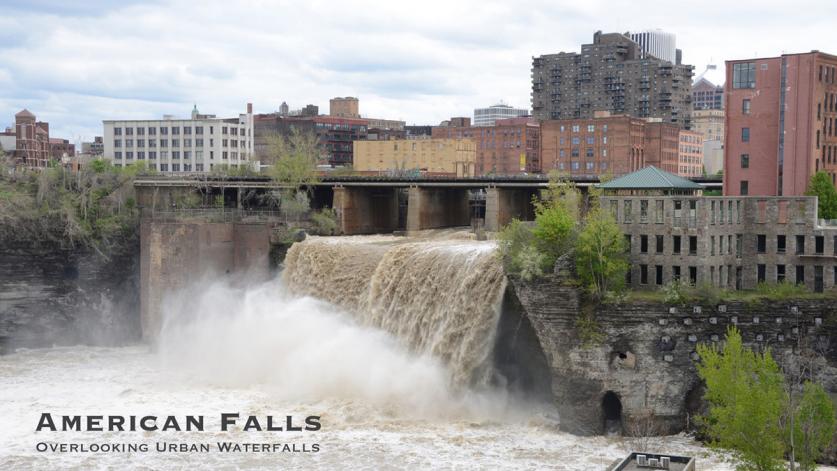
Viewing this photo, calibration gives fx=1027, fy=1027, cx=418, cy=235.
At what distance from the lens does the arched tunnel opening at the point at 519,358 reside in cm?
5422

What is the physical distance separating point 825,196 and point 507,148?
8444cm

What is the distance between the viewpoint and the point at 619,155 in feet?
388

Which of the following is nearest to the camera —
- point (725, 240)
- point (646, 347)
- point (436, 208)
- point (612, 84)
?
point (646, 347)

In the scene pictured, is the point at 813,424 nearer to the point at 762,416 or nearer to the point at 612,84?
the point at 762,416

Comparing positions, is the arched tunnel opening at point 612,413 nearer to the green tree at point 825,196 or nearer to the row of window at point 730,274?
the row of window at point 730,274

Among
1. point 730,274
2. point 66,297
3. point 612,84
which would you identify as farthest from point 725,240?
point 612,84

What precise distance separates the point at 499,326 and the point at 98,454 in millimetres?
21130

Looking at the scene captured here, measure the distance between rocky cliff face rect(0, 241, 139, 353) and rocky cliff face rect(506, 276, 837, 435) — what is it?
39.7 metres

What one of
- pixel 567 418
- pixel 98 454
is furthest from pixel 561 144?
pixel 98 454

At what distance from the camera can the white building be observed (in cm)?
14562

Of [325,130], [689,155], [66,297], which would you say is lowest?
[66,297]

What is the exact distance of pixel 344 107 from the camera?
19500cm

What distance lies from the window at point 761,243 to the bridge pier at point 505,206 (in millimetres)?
24978

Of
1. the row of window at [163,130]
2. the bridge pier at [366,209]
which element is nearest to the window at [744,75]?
the bridge pier at [366,209]
